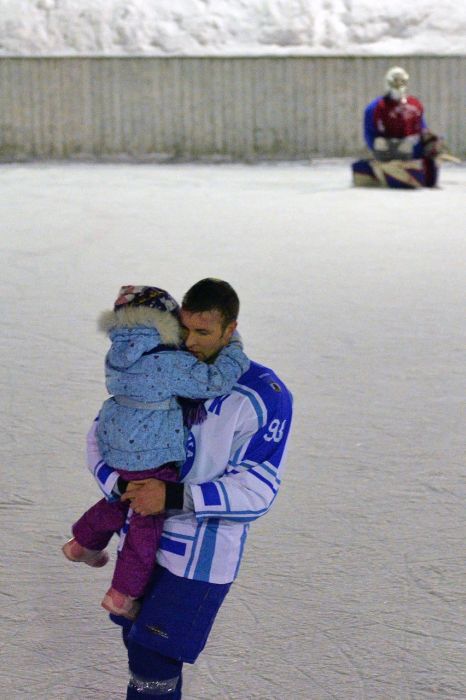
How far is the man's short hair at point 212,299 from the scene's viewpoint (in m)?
1.94

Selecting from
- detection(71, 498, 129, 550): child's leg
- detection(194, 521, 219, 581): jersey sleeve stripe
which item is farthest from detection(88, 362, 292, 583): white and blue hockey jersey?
detection(71, 498, 129, 550): child's leg

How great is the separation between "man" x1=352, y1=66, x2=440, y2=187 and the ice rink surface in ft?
7.94

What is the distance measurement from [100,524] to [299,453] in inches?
84.8

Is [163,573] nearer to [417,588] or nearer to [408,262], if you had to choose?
[417,588]

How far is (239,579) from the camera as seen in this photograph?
3125 millimetres

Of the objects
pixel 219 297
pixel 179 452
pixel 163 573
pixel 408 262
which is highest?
pixel 219 297

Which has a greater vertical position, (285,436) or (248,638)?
(285,436)

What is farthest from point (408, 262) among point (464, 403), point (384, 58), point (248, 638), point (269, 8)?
point (269, 8)

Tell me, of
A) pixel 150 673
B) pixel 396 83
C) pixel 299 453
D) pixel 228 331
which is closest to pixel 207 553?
pixel 150 673

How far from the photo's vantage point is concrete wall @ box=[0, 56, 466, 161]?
17312mm

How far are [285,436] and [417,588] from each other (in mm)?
1232

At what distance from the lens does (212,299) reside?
6.36ft

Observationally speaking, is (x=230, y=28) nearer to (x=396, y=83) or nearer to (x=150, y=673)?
(x=396, y=83)

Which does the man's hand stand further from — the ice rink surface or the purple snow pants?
the ice rink surface
